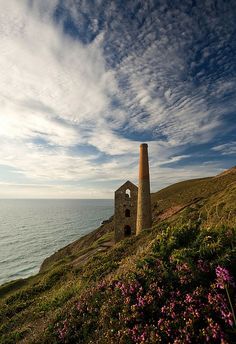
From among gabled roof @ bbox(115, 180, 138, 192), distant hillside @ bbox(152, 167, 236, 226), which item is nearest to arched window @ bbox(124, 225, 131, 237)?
distant hillside @ bbox(152, 167, 236, 226)

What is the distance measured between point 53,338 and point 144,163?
109 feet

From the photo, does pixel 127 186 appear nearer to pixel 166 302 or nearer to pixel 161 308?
pixel 166 302

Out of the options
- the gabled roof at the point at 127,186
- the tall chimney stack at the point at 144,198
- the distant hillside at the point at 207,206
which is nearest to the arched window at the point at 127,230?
the tall chimney stack at the point at 144,198

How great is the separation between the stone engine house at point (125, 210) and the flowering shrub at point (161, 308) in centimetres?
3575

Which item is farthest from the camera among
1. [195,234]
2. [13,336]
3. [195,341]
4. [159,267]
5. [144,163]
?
[144,163]

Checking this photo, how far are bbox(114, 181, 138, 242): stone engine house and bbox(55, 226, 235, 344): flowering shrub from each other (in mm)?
35749

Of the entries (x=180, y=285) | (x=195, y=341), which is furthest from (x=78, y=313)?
(x=195, y=341)

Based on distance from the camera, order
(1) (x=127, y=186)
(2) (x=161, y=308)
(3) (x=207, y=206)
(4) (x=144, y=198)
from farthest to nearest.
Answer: (1) (x=127, y=186), (4) (x=144, y=198), (3) (x=207, y=206), (2) (x=161, y=308)

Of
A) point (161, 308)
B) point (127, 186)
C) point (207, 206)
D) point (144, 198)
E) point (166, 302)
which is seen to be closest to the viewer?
point (161, 308)

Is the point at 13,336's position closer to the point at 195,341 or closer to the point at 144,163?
the point at 195,341

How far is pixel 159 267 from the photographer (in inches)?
240

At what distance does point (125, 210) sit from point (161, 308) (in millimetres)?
38503

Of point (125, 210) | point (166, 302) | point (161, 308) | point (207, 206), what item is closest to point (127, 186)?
point (125, 210)

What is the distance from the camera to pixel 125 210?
4309 centimetres
